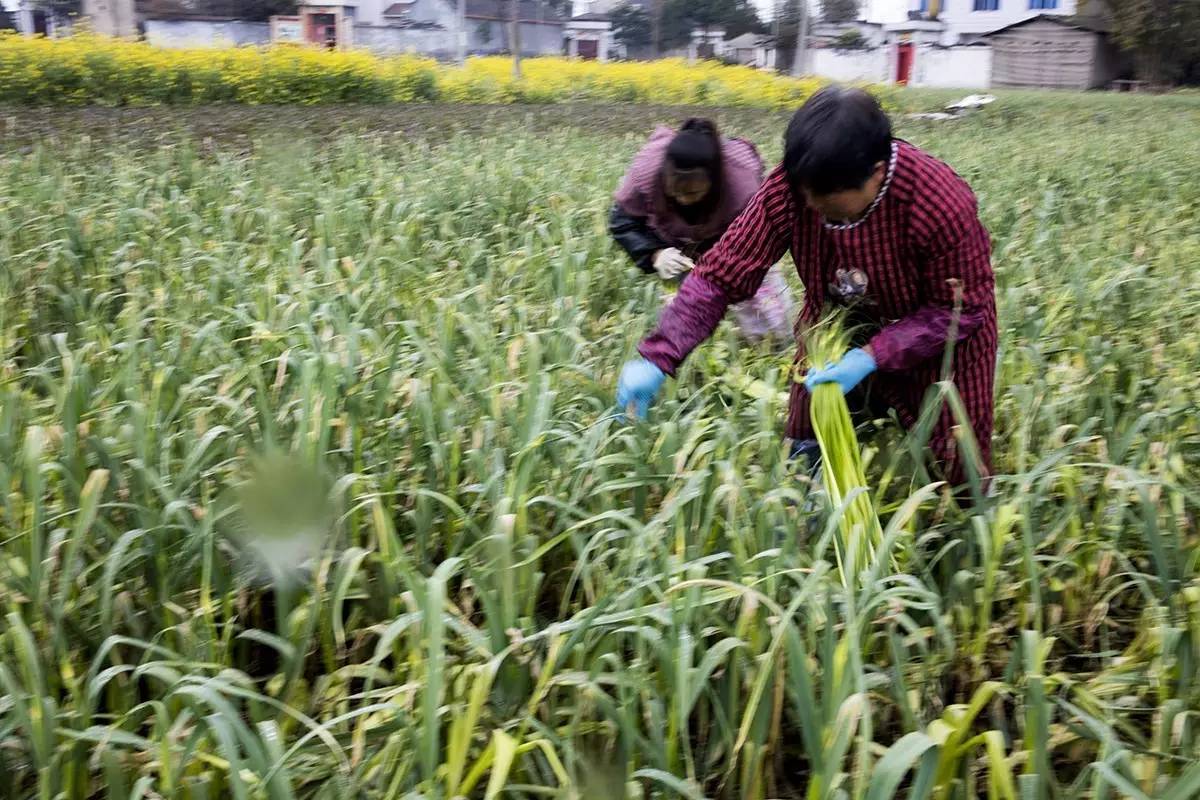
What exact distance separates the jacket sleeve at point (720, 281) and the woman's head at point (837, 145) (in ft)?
0.96

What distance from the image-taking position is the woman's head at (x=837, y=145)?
72.4 inches

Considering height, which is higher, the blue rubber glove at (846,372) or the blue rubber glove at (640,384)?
the blue rubber glove at (846,372)

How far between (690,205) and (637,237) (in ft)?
0.97

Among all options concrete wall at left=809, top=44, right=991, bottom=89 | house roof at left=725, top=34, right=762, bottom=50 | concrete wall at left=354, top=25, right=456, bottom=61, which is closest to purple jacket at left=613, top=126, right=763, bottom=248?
concrete wall at left=354, top=25, right=456, bottom=61

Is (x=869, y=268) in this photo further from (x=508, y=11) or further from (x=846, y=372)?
(x=508, y=11)

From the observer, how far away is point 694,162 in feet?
9.97

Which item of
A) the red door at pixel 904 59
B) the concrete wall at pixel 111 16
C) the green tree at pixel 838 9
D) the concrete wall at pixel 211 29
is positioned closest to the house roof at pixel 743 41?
the green tree at pixel 838 9

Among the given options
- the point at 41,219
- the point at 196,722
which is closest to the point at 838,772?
the point at 196,722

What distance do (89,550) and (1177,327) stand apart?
3.26 meters

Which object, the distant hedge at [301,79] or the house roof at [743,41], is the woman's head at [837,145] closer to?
the distant hedge at [301,79]

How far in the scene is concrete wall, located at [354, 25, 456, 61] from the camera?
33.6 meters

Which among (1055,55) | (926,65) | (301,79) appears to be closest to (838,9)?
(926,65)

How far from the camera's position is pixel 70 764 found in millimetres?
→ 1484

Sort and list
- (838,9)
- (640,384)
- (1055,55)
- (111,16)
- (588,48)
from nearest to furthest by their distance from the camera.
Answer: (640,384) → (111,16) → (1055,55) → (588,48) → (838,9)
